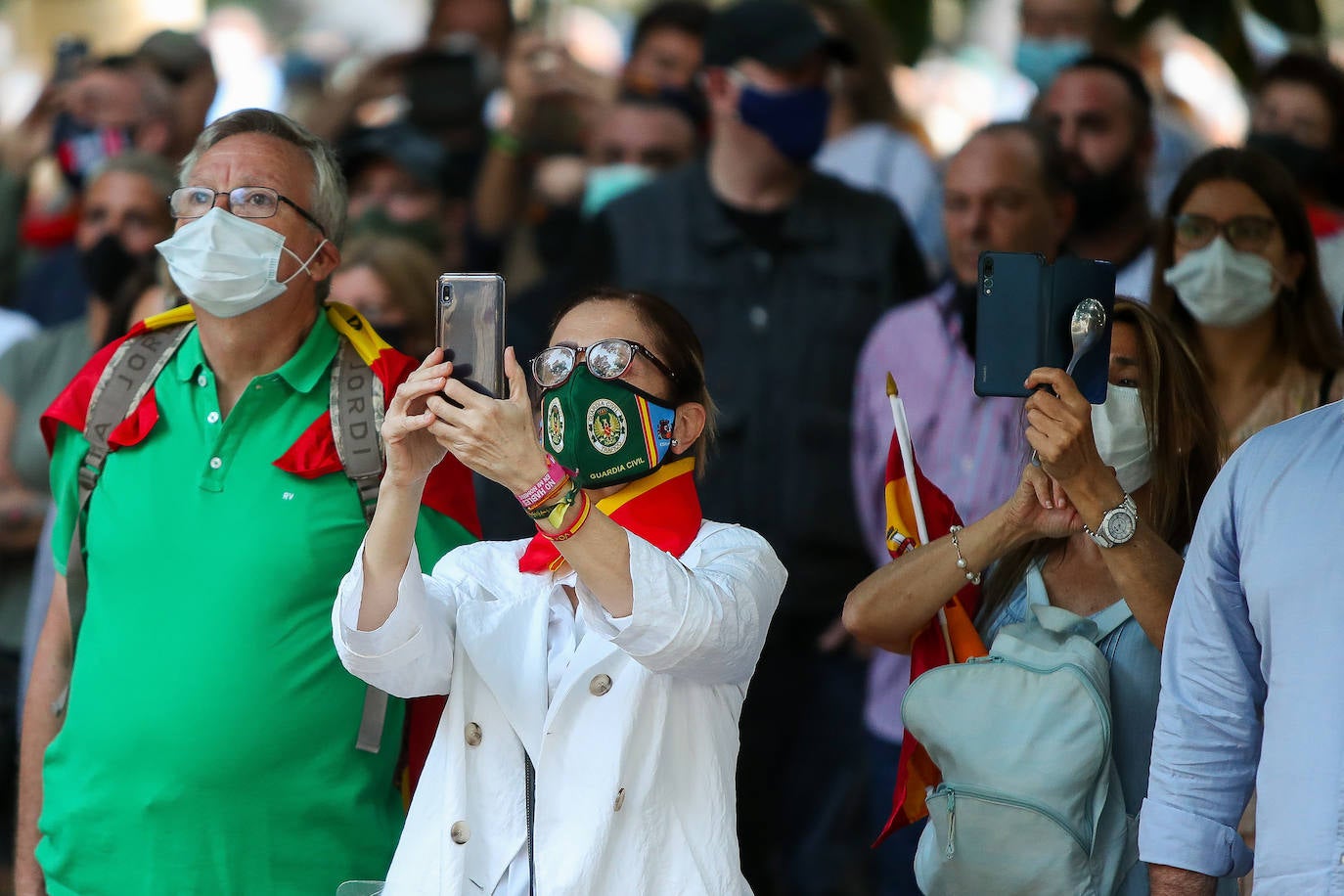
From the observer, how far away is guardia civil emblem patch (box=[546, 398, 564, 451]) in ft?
10.5

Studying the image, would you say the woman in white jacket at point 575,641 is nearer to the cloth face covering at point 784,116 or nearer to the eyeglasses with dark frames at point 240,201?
the eyeglasses with dark frames at point 240,201

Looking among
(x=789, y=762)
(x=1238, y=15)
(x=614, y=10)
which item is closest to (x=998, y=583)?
(x=789, y=762)

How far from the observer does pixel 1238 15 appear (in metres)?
5.91

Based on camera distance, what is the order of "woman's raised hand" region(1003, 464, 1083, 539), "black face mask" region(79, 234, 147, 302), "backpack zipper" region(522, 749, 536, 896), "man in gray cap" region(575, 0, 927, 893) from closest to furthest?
"backpack zipper" region(522, 749, 536, 896) → "woman's raised hand" region(1003, 464, 1083, 539) → "man in gray cap" region(575, 0, 927, 893) → "black face mask" region(79, 234, 147, 302)

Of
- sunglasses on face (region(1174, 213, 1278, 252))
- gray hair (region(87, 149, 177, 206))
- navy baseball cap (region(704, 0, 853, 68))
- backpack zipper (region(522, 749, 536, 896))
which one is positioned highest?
navy baseball cap (region(704, 0, 853, 68))

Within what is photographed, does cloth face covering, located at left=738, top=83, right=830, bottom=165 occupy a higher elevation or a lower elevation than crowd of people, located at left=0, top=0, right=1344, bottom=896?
higher

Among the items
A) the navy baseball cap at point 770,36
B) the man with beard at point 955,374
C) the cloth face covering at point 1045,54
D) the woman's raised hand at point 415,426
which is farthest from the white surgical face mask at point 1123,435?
the cloth face covering at point 1045,54

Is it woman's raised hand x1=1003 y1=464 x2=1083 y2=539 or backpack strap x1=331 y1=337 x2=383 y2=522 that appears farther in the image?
backpack strap x1=331 y1=337 x2=383 y2=522

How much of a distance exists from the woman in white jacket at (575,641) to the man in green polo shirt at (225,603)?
1.50 ft

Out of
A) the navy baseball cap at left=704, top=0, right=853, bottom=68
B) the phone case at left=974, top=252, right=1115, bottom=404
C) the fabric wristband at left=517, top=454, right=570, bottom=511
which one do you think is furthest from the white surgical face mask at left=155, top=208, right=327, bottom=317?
the navy baseball cap at left=704, top=0, right=853, bottom=68

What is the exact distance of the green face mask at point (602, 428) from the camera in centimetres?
318

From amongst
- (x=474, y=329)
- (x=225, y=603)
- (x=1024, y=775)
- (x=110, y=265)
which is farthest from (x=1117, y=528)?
(x=110, y=265)

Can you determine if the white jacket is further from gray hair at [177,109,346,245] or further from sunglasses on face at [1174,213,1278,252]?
sunglasses on face at [1174,213,1278,252]

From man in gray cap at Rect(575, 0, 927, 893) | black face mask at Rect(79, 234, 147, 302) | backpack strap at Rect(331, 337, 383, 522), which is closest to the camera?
backpack strap at Rect(331, 337, 383, 522)
